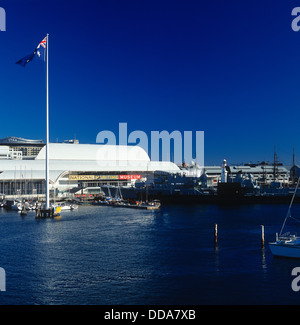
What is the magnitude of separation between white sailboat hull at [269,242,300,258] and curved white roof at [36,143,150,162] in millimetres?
95296

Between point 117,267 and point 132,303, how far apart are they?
6.59 metres

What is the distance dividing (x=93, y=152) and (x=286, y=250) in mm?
101342

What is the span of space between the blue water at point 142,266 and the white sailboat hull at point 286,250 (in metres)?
0.54

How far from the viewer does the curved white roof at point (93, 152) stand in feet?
392

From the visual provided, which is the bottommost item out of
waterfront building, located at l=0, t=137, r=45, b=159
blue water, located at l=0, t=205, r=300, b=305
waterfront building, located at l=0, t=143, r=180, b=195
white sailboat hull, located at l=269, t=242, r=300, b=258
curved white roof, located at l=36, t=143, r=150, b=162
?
blue water, located at l=0, t=205, r=300, b=305

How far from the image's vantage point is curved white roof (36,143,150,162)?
120 m

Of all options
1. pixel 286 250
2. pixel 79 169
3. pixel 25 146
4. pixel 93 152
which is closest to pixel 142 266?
pixel 286 250

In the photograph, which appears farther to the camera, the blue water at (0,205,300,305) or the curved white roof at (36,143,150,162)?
the curved white roof at (36,143,150,162)

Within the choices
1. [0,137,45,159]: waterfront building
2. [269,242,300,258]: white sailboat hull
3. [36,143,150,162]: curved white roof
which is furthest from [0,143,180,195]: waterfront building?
[0,137,45,159]: waterfront building

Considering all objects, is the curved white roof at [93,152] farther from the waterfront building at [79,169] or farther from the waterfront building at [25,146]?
the waterfront building at [25,146]

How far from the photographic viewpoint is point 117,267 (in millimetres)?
25344

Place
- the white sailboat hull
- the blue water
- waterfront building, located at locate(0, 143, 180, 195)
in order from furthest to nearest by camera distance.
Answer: waterfront building, located at locate(0, 143, 180, 195)
the white sailboat hull
the blue water

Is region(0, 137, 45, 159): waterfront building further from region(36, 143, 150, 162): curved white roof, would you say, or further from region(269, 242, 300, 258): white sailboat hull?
region(269, 242, 300, 258): white sailboat hull
